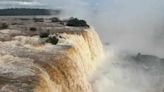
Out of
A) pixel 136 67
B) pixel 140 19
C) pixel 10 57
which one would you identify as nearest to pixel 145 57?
pixel 136 67

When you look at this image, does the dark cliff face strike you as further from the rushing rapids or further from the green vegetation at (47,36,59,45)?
the green vegetation at (47,36,59,45)

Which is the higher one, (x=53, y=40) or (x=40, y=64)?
(x=40, y=64)

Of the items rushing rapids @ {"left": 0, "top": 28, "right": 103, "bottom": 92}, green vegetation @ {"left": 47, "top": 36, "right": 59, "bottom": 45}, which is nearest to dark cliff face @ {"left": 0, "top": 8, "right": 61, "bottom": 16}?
rushing rapids @ {"left": 0, "top": 28, "right": 103, "bottom": 92}

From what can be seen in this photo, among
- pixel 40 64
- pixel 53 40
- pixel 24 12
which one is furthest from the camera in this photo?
pixel 24 12

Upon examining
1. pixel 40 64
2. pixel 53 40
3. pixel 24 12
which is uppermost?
pixel 40 64

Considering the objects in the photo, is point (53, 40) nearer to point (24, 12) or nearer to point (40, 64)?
point (40, 64)

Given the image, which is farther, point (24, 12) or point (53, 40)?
point (24, 12)

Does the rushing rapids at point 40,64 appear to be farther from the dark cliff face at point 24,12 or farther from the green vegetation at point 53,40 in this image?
the dark cliff face at point 24,12

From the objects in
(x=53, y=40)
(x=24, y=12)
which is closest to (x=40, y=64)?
(x=53, y=40)

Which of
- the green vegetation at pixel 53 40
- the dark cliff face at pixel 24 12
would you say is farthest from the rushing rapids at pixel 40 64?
the dark cliff face at pixel 24 12
